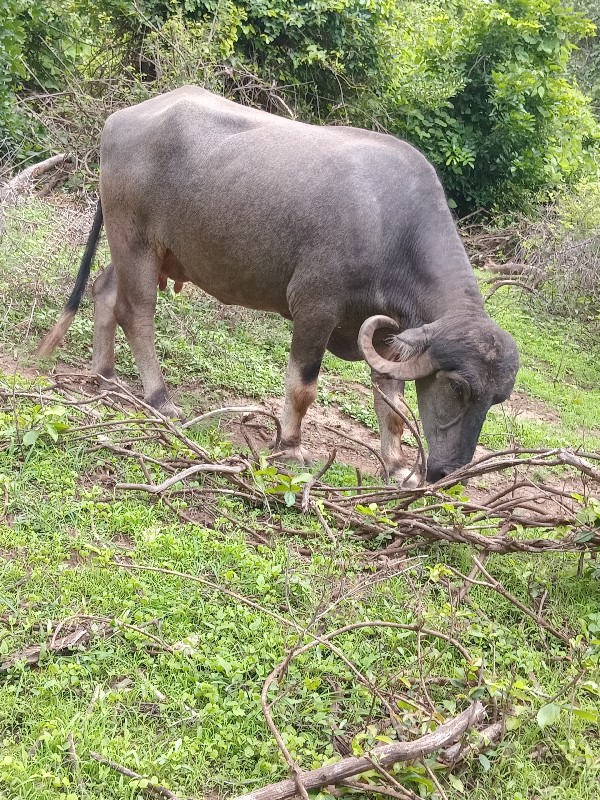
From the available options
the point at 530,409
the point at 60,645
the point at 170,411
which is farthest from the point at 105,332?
the point at 530,409

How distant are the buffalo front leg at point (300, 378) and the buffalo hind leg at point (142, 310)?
0.85 m

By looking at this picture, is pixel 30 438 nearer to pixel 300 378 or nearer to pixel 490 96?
pixel 300 378

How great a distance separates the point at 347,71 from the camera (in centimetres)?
1050

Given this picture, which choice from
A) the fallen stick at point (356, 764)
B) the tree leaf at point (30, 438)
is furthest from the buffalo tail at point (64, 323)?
the fallen stick at point (356, 764)

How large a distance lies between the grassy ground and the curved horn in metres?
0.90

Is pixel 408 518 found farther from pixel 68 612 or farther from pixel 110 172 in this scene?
pixel 110 172

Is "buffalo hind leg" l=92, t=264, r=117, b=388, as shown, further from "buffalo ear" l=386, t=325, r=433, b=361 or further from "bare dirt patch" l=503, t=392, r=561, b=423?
"bare dirt patch" l=503, t=392, r=561, b=423

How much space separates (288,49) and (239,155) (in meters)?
5.89

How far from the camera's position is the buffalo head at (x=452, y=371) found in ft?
12.8

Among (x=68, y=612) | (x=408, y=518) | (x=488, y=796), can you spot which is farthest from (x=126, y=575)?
(x=488, y=796)

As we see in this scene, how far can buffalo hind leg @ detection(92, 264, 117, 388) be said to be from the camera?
213 inches

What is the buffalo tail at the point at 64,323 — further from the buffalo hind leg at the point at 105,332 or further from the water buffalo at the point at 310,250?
the buffalo hind leg at the point at 105,332

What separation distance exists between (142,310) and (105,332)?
17.4 inches

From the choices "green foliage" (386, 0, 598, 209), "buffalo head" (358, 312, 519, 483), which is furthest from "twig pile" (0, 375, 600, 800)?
"green foliage" (386, 0, 598, 209)
